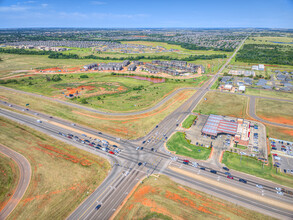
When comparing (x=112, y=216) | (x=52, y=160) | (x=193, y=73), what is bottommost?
(x=112, y=216)

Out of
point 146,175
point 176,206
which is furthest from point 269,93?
point 176,206

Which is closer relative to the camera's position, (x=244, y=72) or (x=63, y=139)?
(x=63, y=139)

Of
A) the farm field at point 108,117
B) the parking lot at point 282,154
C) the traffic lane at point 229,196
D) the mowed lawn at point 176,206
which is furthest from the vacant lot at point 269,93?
the mowed lawn at point 176,206

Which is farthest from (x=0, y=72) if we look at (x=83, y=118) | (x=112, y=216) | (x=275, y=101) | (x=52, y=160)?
(x=275, y=101)

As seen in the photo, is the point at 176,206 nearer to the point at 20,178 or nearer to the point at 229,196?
the point at 229,196

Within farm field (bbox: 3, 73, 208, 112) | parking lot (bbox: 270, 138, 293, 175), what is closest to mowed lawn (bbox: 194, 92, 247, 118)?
parking lot (bbox: 270, 138, 293, 175)

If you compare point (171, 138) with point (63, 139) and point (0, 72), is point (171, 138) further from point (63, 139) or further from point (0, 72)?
point (0, 72)

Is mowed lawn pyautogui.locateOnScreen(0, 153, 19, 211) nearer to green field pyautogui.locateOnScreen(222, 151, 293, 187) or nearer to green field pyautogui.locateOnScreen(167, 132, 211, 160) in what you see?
green field pyautogui.locateOnScreen(167, 132, 211, 160)
